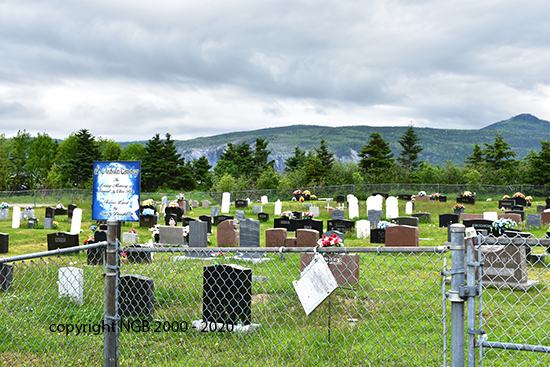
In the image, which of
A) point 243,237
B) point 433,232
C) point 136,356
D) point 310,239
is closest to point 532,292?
point 310,239

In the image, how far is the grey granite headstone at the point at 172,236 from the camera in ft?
55.0

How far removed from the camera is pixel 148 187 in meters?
71.1

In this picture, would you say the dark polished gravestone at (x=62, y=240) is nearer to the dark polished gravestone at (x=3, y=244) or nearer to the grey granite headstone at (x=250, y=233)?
the dark polished gravestone at (x=3, y=244)

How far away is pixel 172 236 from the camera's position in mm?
16859

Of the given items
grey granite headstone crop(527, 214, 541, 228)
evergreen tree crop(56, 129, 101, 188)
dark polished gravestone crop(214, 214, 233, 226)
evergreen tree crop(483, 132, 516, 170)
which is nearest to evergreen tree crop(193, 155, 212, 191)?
evergreen tree crop(56, 129, 101, 188)

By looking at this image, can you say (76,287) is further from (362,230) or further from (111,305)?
(362,230)

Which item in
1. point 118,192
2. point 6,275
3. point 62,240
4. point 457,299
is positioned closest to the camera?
point 457,299

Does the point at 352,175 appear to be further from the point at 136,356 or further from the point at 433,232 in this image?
the point at 136,356

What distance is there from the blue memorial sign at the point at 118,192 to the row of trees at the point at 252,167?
3706cm

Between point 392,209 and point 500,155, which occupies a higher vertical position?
point 500,155

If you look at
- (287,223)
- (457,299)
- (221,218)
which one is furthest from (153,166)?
(457,299)

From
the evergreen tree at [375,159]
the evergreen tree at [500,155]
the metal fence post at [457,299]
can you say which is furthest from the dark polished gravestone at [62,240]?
the evergreen tree at [500,155]

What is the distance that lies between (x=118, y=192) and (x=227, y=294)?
7.71 ft

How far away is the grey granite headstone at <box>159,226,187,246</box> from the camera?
55.0ft
